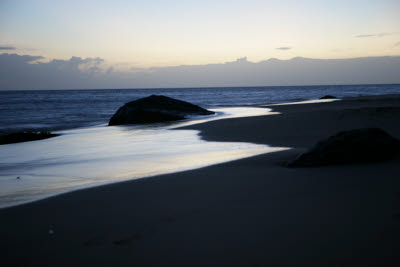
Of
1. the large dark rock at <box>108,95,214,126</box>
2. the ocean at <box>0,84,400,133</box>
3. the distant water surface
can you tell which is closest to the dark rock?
the distant water surface

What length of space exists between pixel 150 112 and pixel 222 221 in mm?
12899

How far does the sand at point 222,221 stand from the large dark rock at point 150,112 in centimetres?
1095

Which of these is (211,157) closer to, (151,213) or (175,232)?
(151,213)

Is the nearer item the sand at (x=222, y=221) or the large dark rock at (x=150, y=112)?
the sand at (x=222, y=221)

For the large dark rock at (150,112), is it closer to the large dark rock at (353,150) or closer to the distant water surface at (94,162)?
the distant water surface at (94,162)

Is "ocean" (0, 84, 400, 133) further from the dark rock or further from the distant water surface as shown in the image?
the distant water surface

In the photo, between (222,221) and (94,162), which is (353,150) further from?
(94,162)

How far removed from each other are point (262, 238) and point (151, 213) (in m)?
1.00

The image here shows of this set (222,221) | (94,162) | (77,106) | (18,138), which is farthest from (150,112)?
(77,106)

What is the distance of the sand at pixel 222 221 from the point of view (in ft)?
6.34

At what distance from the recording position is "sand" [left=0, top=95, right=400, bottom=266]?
1934 millimetres

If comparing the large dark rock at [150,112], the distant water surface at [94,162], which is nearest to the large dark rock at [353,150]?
the distant water surface at [94,162]

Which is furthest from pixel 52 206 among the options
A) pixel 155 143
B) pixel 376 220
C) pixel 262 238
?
pixel 155 143

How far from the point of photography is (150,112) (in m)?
15.0
